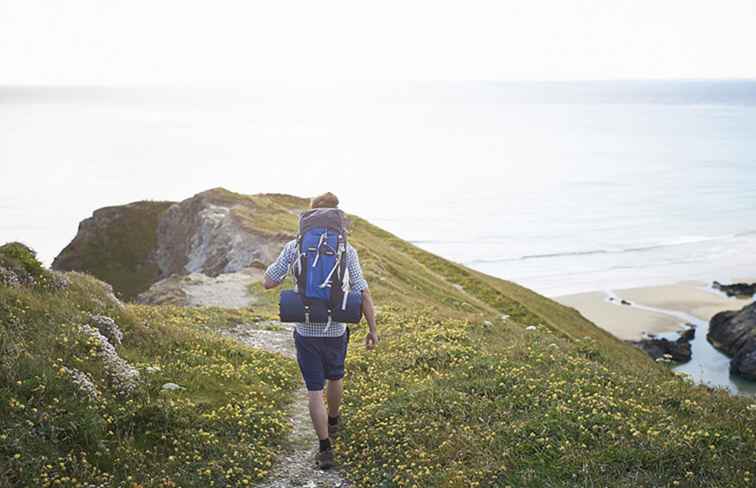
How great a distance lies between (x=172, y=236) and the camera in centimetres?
5966

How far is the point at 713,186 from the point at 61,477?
201536 millimetres

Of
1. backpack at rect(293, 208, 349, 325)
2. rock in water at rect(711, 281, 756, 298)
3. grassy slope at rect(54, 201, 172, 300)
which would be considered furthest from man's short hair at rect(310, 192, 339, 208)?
rock in water at rect(711, 281, 756, 298)

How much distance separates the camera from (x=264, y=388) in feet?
47.3

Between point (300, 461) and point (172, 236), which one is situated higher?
point (300, 461)

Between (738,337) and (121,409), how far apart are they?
63141mm

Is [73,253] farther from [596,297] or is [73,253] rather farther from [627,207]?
[627,207]

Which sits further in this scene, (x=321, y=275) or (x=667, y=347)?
(x=667, y=347)

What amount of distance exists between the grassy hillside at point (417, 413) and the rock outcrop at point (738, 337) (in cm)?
4707

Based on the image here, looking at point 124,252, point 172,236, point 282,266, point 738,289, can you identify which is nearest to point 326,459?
point 282,266

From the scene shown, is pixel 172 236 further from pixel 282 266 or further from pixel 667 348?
pixel 282 266

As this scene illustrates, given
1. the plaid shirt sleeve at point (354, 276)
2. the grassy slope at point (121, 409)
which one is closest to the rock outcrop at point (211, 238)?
the grassy slope at point (121, 409)

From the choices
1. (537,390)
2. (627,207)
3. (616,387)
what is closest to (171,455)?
(537,390)

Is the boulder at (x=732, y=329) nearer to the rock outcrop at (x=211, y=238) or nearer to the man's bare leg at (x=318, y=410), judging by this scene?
the rock outcrop at (x=211, y=238)

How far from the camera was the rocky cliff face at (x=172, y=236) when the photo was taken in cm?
4928
